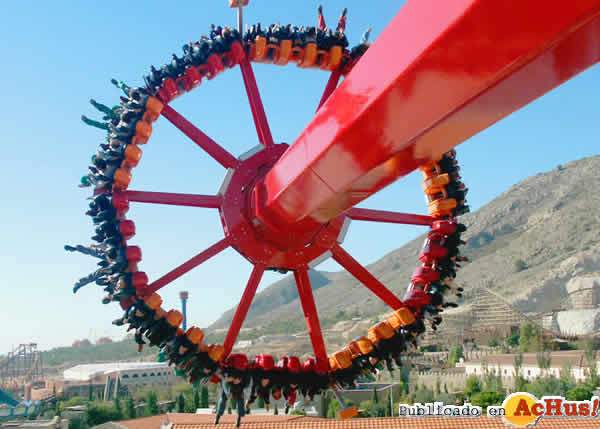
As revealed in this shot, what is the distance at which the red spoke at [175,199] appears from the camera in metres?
6.38

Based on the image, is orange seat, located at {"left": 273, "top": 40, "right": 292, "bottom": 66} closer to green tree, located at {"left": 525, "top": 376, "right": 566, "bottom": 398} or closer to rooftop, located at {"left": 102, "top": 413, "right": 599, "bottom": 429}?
rooftop, located at {"left": 102, "top": 413, "right": 599, "bottom": 429}

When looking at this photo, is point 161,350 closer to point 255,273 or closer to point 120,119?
point 255,273

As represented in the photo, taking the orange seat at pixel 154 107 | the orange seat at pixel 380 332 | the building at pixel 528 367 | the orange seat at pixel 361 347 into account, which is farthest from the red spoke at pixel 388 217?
the building at pixel 528 367

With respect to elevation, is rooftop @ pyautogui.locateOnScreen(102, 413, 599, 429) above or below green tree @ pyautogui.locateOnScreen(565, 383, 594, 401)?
below

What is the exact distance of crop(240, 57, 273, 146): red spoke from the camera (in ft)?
23.4

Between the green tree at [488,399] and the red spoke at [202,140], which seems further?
the green tree at [488,399]

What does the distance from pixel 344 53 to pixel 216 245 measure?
8.03 feet

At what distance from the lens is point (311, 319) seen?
6.92 m

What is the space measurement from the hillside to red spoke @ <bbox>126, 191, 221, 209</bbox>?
99.0 metres

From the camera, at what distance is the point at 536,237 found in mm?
153750

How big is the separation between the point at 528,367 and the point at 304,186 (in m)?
54.2

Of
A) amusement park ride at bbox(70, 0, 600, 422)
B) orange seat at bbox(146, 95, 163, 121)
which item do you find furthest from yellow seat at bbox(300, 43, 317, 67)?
orange seat at bbox(146, 95, 163, 121)

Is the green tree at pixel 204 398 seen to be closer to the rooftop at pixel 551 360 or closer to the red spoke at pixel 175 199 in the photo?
the rooftop at pixel 551 360

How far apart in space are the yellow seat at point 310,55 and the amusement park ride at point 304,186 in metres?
0.01
